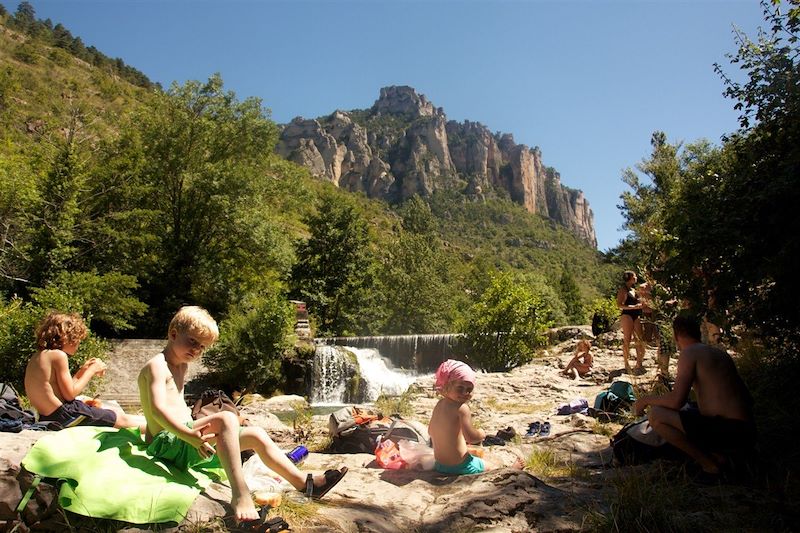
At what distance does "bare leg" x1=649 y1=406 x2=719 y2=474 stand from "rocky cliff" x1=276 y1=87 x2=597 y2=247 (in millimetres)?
106863

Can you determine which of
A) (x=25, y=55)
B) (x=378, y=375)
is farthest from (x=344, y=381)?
(x=25, y=55)

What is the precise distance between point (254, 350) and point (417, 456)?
1038cm

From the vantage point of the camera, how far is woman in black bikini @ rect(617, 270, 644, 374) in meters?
8.18

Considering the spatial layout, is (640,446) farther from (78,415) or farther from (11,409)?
(11,409)

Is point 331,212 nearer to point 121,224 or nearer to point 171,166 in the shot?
point 171,166

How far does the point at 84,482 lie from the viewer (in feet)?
7.41

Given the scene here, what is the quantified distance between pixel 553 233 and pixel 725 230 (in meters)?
118

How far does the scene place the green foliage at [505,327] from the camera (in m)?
13.4

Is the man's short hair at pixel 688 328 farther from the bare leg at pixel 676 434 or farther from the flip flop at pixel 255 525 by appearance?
the flip flop at pixel 255 525

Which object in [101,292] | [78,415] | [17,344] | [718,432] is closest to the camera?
[718,432]

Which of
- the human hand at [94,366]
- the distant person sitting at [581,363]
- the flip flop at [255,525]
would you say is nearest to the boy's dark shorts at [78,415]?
the human hand at [94,366]

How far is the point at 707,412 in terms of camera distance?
335cm

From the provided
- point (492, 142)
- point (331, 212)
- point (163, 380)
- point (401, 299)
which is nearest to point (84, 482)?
point (163, 380)

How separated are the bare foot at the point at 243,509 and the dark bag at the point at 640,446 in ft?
9.20
